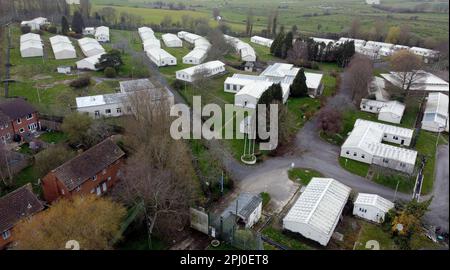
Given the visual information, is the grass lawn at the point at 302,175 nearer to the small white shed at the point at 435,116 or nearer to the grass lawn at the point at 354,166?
the grass lawn at the point at 354,166

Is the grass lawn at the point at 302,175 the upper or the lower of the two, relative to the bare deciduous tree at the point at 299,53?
lower

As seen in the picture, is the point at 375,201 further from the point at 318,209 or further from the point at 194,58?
the point at 194,58

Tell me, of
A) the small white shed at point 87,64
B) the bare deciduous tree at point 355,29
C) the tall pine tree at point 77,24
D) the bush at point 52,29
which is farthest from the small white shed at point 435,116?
the bush at point 52,29

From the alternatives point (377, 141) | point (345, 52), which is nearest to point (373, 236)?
point (377, 141)
